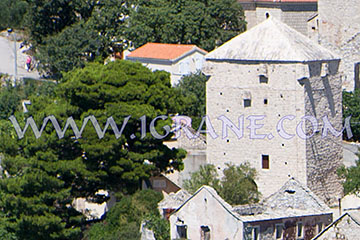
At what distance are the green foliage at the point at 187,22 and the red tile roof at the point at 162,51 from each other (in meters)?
1.42

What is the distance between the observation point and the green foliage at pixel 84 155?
43844 millimetres

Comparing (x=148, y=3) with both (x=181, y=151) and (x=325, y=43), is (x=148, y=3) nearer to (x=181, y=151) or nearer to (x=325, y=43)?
(x=325, y=43)

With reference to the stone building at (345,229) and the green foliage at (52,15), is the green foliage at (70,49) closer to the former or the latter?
the green foliage at (52,15)

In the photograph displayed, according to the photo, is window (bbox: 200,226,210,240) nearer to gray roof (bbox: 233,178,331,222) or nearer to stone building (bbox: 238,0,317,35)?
gray roof (bbox: 233,178,331,222)

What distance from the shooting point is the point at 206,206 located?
125 ft

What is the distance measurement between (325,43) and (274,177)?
49.9 feet

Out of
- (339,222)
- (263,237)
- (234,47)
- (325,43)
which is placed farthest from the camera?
(325,43)

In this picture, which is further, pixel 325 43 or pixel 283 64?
pixel 325 43

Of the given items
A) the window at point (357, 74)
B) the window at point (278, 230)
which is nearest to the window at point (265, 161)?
the window at point (278, 230)

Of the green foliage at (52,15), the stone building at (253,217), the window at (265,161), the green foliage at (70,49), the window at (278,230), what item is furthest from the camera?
the green foliage at (52,15)

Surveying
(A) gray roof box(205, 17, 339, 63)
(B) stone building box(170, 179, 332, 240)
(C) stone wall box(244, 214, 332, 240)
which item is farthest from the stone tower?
(C) stone wall box(244, 214, 332, 240)

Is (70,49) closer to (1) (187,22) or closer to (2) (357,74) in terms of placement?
(1) (187,22)

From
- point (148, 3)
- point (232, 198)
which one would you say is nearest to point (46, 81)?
point (148, 3)

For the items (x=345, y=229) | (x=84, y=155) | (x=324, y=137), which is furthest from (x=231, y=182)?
(x=345, y=229)
